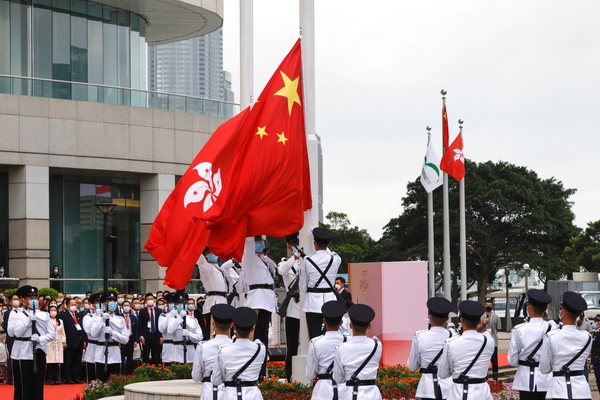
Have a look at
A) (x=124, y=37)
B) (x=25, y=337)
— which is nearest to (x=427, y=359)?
(x=25, y=337)

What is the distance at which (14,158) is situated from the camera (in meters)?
33.2

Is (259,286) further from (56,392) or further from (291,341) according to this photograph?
(56,392)

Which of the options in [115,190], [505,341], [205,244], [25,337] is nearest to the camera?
[205,244]

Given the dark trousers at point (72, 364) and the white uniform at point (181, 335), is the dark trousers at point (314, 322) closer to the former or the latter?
the white uniform at point (181, 335)

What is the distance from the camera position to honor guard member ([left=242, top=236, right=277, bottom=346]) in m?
15.2

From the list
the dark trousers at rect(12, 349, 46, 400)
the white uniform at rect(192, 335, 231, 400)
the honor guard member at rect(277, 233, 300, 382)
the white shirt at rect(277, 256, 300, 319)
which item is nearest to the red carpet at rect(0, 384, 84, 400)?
the dark trousers at rect(12, 349, 46, 400)

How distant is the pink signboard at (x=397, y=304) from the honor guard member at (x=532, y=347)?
10823 millimetres

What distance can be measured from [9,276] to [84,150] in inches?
188

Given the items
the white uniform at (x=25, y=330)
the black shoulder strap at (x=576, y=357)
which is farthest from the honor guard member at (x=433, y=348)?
the white uniform at (x=25, y=330)

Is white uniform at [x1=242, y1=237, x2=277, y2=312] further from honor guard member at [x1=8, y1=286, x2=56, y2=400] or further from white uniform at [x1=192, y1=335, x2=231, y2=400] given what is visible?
white uniform at [x1=192, y1=335, x2=231, y2=400]

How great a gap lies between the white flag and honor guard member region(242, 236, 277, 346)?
64.1ft

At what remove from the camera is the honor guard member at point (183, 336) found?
835 inches

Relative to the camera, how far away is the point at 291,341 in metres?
15.6

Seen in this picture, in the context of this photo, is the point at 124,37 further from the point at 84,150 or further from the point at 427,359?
the point at 427,359
